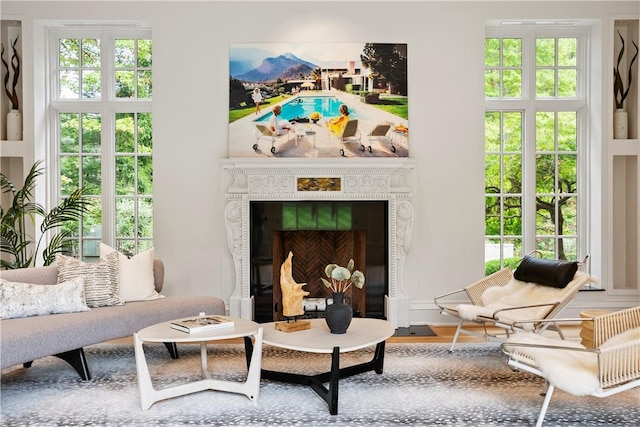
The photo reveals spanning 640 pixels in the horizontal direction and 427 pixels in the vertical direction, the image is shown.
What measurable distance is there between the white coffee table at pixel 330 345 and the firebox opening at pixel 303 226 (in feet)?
5.67

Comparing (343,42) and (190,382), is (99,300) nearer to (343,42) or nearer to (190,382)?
(190,382)

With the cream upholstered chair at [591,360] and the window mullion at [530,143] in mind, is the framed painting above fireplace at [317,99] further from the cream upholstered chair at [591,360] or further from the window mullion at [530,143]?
the cream upholstered chair at [591,360]

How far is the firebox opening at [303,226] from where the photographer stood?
5.83 m

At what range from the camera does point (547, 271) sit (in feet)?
15.4

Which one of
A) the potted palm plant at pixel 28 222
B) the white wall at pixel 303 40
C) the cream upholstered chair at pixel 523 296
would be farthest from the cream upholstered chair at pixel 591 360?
the potted palm plant at pixel 28 222

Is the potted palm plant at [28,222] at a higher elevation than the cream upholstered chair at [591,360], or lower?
higher

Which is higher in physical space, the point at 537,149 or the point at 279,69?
the point at 279,69

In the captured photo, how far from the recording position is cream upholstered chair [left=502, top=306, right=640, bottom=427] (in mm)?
2904

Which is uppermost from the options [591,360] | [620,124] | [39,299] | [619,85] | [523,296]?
[619,85]

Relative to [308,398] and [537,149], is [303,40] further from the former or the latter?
[308,398]

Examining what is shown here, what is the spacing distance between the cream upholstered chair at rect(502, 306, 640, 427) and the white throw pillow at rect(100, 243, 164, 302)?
9.46 feet

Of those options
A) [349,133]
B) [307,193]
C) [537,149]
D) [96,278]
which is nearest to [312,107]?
[349,133]

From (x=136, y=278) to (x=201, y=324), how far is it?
1.26 meters

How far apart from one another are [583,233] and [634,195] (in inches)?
25.6
